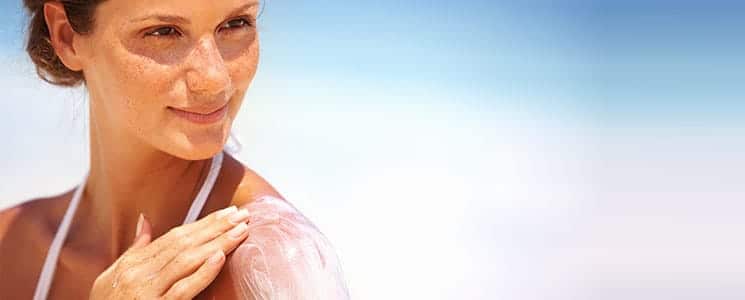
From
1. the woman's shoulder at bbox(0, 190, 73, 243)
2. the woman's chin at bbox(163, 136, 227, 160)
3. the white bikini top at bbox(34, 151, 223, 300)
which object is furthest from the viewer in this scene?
the woman's shoulder at bbox(0, 190, 73, 243)

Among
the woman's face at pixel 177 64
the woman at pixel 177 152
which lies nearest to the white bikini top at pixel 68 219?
the woman at pixel 177 152

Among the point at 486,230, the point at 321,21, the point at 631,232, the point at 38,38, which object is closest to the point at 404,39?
the point at 321,21

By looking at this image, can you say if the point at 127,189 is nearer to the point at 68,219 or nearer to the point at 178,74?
the point at 68,219

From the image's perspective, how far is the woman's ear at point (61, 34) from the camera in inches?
50.8

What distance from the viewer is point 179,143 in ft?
4.01

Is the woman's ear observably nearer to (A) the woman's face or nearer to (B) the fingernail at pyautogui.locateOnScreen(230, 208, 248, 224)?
(A) the woman's face

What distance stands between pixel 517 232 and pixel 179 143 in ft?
5.76

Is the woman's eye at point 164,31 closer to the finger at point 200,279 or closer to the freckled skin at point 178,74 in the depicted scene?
the freckled skin at point 178,74

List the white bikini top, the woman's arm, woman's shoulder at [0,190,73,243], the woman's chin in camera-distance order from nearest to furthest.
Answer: the woman's arm, the woman's chin, the white bikini top, woman's shoulder at [0,190,73,243]

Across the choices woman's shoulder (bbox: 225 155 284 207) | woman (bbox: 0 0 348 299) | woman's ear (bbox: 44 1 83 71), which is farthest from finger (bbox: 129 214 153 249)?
woman's ear (bbox: 44 1 83 71)

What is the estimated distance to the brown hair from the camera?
125 cm

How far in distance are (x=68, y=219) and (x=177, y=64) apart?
0.47m

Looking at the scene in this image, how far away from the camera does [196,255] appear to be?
1.14 m

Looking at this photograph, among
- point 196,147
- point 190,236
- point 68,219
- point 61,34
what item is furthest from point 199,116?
point 68,219
